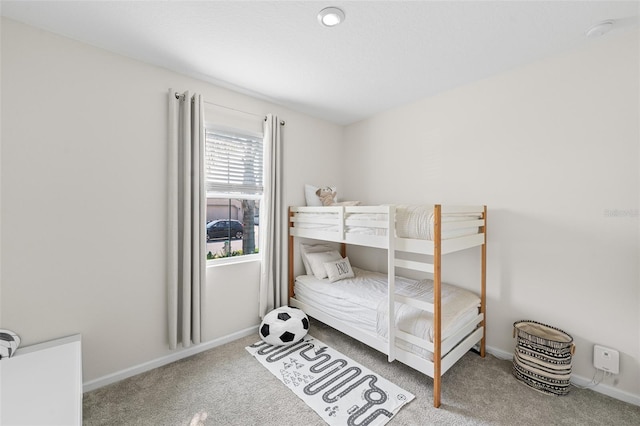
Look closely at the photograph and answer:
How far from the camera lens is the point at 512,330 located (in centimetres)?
224

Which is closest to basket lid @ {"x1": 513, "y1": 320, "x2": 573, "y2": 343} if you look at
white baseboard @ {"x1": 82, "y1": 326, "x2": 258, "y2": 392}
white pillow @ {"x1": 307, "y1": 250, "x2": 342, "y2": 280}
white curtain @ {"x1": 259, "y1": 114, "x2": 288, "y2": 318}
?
white pillow @ {"x1": 307, "y1": 250, "x2": 342, "y2": 280}

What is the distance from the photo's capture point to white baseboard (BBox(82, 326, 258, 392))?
1906mm

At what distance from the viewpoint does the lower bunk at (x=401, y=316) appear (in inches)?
73.6

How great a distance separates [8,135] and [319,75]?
7.08 feet

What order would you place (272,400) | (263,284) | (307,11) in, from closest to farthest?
(307,11) → (272,400) → (263,284)

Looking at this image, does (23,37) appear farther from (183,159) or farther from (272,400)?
(272,400)

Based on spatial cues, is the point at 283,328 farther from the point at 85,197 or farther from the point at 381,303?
the point at 85,197

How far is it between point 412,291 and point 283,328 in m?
1.23

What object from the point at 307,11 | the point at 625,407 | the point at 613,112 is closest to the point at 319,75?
the point at 307,11

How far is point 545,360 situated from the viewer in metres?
1.84

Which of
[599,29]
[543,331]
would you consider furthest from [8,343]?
[599,29]

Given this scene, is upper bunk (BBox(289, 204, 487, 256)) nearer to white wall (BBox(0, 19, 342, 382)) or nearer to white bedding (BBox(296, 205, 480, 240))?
white bedding (BBox(296, 205, 480, 240))

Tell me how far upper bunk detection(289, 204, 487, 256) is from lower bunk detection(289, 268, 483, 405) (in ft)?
1.46

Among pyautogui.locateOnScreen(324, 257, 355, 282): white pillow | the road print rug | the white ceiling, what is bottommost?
the road print rug
